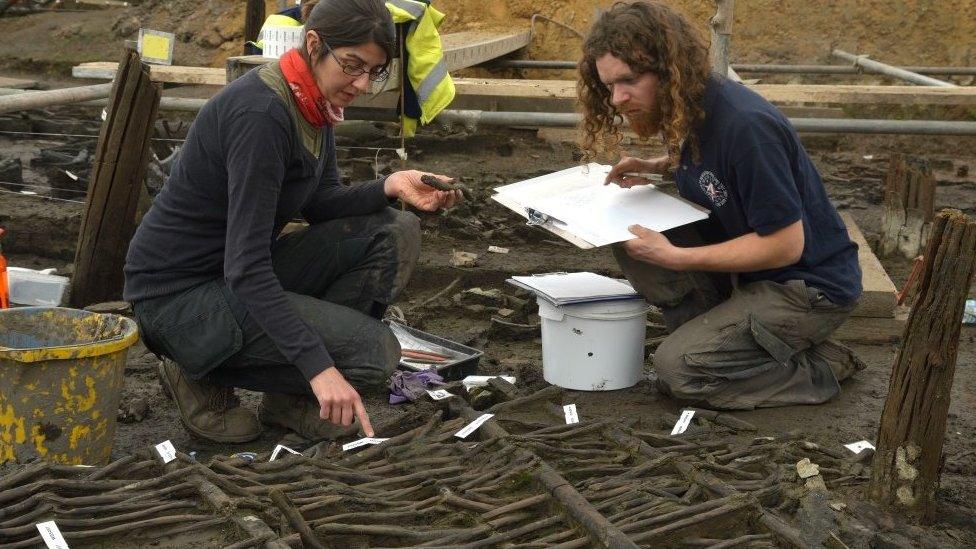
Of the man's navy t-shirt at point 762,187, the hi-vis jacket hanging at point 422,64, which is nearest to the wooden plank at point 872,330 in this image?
the man's navy t-shirt at point 762,187

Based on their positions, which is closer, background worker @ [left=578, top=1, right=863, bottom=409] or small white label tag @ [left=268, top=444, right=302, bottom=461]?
small white label tag @ [left=268, top=444, right=302, bottom=461]

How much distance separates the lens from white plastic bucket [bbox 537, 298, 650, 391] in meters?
4.47

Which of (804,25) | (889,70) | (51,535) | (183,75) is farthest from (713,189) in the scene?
(804,25)

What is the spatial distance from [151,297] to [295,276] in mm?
545

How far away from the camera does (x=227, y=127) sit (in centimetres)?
354

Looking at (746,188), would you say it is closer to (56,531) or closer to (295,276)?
(295,276)

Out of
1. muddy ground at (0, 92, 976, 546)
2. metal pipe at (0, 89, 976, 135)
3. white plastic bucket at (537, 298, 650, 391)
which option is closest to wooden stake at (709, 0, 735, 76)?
metal pipe at (0, 89, 976, 135)

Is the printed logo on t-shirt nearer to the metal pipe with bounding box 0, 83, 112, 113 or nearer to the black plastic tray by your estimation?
the black plastic tray

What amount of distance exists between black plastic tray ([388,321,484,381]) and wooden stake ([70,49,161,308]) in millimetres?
1469

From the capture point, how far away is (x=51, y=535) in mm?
2809

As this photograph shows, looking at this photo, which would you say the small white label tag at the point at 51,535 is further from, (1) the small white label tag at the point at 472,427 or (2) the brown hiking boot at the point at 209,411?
(1) the small white label tag at the point at 472,427

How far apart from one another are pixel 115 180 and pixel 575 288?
241 cm

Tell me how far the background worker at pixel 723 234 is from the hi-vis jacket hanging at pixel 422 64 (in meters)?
1.85

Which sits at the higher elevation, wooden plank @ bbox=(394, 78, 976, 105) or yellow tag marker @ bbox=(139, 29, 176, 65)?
yellow tag marker @ bbox=(139, 29, 176, 65)
